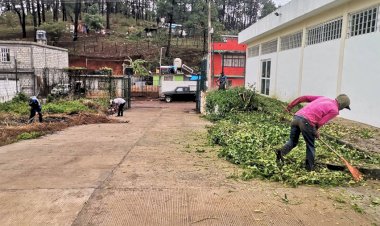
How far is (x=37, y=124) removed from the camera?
13.2 metres

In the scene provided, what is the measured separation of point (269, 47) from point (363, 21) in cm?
1068

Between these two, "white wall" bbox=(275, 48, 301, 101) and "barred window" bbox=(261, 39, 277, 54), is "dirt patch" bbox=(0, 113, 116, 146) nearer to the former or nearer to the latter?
"white wall" bbox=(275, 48, 301, 101)

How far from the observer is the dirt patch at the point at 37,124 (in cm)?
1113

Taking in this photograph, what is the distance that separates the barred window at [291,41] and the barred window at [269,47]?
55.7 inches

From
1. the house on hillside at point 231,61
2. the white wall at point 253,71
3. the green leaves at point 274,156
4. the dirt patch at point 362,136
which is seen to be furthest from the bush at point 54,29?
the dirt patch at point 362,136

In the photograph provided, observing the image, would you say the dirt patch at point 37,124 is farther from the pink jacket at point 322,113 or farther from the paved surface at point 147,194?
the pink jacket at point 322,113

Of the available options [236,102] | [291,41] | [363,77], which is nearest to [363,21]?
[363,77]

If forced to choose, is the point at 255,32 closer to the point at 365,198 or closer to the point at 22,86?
the point at 22,86

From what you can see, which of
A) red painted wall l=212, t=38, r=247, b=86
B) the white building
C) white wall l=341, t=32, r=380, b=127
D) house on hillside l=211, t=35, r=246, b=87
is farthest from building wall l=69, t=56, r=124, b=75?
white wall l=341, t=32, r=380, b=127

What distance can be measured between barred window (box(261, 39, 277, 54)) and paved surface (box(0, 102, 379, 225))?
1390cm

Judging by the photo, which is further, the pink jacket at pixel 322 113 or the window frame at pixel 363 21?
the window frame at pixel 363 21

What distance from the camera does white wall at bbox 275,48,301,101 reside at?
16.4 meters

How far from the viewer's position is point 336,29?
504 inches

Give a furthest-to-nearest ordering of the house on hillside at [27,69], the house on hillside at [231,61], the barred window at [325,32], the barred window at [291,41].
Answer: the house on hillside at [231,61] → the house on hillside at [27,69] → the barred window at [291,41] → the barred window at [325,32]
